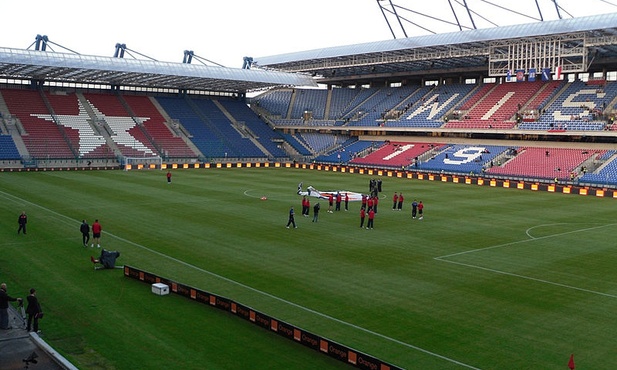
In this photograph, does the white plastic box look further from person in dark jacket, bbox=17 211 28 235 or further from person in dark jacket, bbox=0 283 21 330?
person in dark jacket, bbox=17 211 28 235

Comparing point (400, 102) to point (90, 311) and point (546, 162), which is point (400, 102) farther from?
point (90, 311)

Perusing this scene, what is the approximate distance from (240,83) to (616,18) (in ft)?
170

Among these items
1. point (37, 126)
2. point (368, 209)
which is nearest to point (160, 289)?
point (368, 209)

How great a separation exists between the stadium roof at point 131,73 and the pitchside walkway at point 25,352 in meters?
58.1


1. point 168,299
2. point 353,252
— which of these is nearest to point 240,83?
point 353,252

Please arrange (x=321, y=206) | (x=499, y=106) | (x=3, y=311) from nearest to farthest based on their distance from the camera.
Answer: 1. (x=3, y=311)
2. (x=321, y=206)
3. (x=499, y=106)

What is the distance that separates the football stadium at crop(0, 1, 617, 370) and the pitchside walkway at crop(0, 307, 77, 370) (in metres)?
0.07

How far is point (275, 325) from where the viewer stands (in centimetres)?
1616

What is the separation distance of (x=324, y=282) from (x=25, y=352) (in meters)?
10.3

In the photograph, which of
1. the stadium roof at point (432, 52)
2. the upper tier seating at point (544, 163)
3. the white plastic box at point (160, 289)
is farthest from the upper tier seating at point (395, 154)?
the white plastic box at point (160, 289)

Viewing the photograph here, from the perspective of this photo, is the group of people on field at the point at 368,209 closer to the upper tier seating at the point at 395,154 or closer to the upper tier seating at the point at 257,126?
the upper tier seating at the point at 395,154

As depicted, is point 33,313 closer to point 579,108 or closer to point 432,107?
point 579,108

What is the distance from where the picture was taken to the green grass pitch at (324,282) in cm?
1502

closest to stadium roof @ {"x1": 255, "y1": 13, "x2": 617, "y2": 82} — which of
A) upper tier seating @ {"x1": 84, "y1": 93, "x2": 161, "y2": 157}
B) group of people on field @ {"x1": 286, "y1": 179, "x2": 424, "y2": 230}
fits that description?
upper tier seating @ {"x1": 84, "y1": 93, "x2": 161, "y2": 157}
